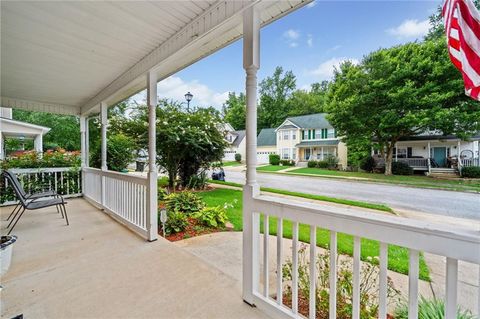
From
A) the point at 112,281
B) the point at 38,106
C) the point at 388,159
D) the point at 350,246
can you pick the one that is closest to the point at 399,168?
the point at 388,159

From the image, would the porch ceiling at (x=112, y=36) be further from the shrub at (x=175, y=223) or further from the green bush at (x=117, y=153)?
the shrub at (x=175, y=223)

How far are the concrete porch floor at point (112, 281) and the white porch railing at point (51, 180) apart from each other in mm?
2493

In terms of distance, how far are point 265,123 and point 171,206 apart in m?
2.72

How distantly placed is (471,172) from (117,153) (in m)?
6.70

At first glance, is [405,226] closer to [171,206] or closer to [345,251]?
[345,251]

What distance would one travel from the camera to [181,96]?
6.76 m

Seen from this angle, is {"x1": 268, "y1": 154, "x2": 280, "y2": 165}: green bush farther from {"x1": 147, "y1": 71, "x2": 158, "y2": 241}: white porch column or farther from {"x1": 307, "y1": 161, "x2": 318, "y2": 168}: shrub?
{"x1": 147, "y1": 71, "x2": 158, "y2": 241}: white porch column

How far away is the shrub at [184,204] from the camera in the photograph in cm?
427

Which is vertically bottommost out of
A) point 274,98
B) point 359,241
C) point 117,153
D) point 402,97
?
point 359,241

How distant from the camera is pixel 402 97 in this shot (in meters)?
1.52

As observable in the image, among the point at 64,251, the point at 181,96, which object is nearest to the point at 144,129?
the point at 181,96

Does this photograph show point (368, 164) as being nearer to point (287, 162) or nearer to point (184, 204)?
point (287, 162)

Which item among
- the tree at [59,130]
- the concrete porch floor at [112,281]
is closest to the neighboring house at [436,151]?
the concrete porch floor at [112,281]

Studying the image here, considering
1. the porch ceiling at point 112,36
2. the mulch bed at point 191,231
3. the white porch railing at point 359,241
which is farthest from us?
the mulch bed at point 191,231
